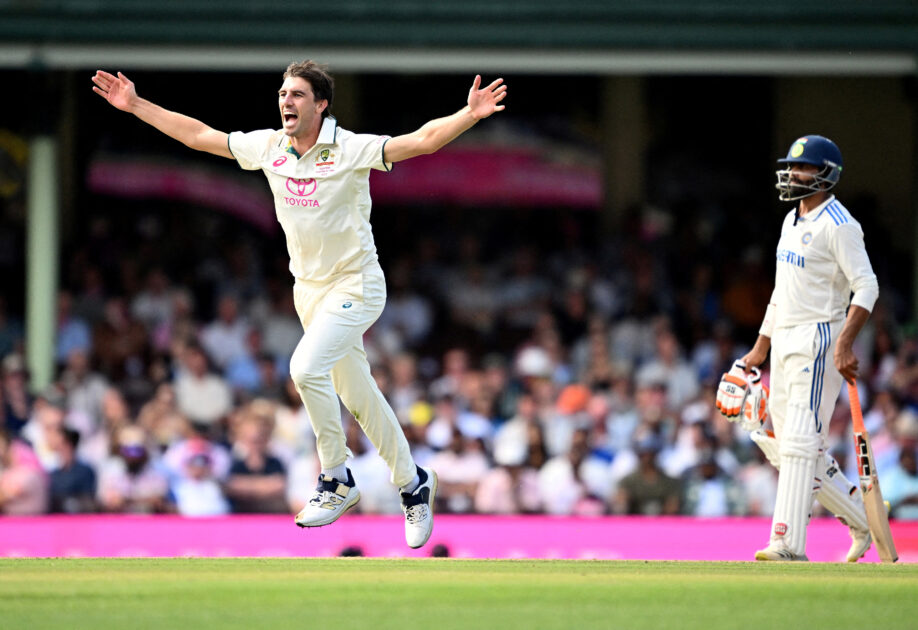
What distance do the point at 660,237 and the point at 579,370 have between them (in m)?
2.59

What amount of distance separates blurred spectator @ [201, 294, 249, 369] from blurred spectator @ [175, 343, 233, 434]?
1.34 ft

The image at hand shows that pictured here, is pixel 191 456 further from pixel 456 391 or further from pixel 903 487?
pixel 903 487

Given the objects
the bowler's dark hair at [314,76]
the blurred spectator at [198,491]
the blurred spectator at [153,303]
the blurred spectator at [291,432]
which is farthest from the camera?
the blurred spectator at [153,303]

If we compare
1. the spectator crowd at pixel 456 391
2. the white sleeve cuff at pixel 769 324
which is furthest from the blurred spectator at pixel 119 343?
the white sleeve cuff at pixel 769 324

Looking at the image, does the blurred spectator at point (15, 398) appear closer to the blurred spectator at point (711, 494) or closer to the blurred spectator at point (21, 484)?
the blurred spectator at point (21, 484)

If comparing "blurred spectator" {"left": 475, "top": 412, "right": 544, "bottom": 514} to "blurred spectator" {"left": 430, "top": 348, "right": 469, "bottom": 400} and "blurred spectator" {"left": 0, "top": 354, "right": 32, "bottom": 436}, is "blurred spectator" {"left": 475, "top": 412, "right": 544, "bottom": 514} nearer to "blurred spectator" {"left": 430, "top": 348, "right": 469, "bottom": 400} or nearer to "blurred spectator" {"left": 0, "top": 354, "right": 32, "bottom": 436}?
"blurred spectator" {"left": 430, "top": 348, "right": 469, "bottom": 400}

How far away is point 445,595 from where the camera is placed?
21.4 feet

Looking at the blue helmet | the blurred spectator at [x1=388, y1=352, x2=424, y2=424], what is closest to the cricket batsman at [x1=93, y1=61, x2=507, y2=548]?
the blue helmet

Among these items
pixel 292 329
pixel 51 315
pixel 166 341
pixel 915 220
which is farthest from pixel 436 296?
pixel 915 220

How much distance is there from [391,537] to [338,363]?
4.13 metres

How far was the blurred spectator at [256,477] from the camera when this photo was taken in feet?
41.7

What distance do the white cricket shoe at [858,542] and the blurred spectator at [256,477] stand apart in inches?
206

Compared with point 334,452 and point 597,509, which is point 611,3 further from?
point 334,452

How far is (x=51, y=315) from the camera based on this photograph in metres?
14.4
